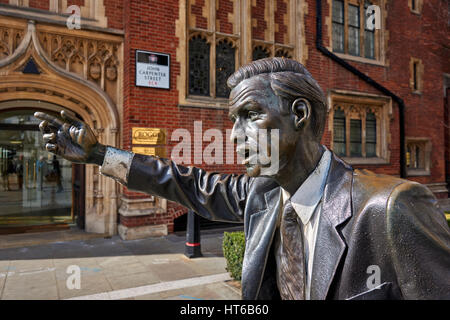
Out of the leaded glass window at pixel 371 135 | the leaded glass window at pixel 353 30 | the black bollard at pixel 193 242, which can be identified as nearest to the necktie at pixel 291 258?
the black bollard at pixel 193 242

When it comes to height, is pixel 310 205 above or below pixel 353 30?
below

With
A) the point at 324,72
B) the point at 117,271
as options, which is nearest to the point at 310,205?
the point at 117,271

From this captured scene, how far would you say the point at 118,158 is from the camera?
1435 millimetres

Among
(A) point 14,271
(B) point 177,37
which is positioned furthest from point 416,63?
(A) point 14,271

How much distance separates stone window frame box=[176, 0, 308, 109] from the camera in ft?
24.2

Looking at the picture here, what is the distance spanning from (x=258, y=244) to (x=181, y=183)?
50 cm

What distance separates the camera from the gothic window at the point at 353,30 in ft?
34.3

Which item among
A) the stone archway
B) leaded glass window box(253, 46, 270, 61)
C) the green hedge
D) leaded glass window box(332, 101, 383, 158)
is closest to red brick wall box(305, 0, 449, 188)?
leaded glass window box(332, 101, 383, 158)

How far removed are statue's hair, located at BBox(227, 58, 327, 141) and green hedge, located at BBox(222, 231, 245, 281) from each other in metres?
3.22

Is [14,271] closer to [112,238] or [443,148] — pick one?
[112,238]

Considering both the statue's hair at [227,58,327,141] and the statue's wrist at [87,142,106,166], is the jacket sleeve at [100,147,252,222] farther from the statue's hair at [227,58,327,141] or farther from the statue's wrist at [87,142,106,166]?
the statue's hair at [227,58,327,141]

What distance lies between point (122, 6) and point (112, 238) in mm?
5510

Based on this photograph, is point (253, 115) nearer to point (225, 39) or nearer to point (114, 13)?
point (114, 13)

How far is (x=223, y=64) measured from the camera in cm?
831
